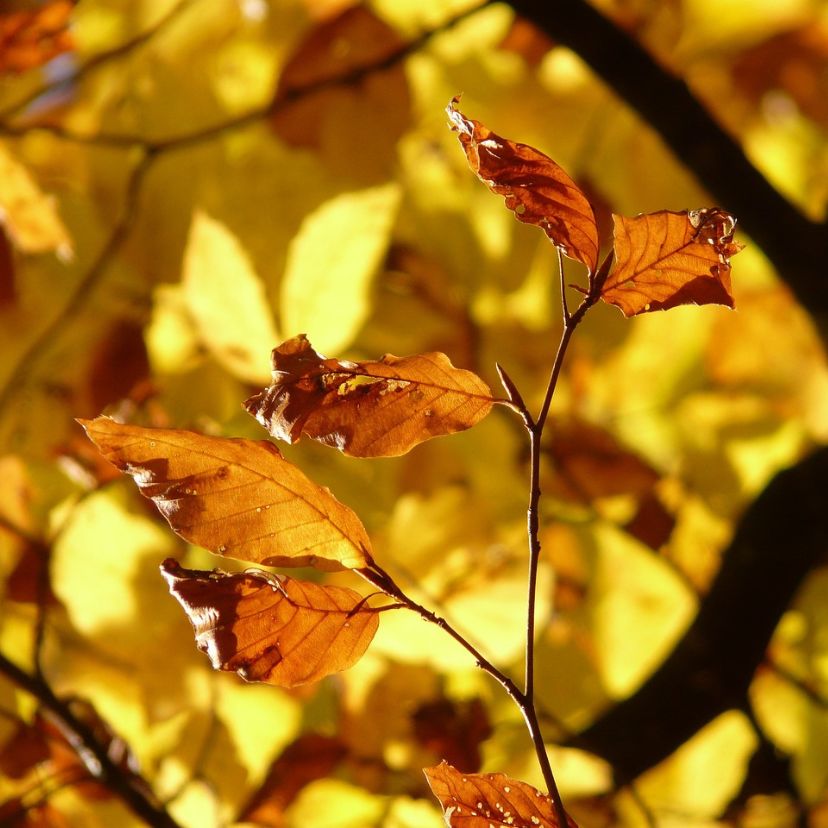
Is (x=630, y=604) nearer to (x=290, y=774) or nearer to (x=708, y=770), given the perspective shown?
(x=708, y=770)

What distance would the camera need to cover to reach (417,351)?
84cm

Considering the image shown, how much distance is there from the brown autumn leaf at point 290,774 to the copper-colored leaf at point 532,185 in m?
0.46

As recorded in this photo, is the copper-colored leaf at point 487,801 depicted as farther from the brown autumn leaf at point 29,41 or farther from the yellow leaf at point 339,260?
the brown autumn leaf at point 29,41

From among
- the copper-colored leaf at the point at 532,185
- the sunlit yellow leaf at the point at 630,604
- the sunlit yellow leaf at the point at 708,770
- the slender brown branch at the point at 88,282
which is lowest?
the sunlit yellow leaf at the point at 708,770

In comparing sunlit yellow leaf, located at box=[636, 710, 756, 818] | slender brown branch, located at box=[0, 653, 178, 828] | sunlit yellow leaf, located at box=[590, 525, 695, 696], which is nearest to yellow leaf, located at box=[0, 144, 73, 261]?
slender brown branch, located at box=[0, 653, 178, 828]

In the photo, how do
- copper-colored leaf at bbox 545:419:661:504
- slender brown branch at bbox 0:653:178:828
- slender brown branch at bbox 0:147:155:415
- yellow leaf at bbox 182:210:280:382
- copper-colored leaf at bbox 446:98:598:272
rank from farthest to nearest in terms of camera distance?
copper-colored leaf at bbox 545:419:661:504 → slender brown branch at bbox 0:147:155:415 → yellow leaf at bbox 182:210:280:382 → slender brown branch at bbox 0:653:178:828 → copper-colored leaf at bbox 446:98:598:272

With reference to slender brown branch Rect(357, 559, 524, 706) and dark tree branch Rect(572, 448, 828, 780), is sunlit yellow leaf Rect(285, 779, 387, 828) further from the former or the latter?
slender brown branch Rect(357, 559, 524, 706)

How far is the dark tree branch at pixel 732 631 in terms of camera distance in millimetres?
651

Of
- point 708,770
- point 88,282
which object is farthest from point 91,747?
point 708,770

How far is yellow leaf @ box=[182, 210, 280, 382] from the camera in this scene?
58 cm

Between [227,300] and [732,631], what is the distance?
46cm

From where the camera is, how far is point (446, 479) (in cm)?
85

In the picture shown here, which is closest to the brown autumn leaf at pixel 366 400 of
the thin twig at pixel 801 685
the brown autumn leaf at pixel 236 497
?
the brown autumn leaf at pixel 236 497

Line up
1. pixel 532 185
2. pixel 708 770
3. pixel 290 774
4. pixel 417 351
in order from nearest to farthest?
1. pixel 532 185
2. pixel 290 774
3. pixel 708 770
4. pixel 417 351
